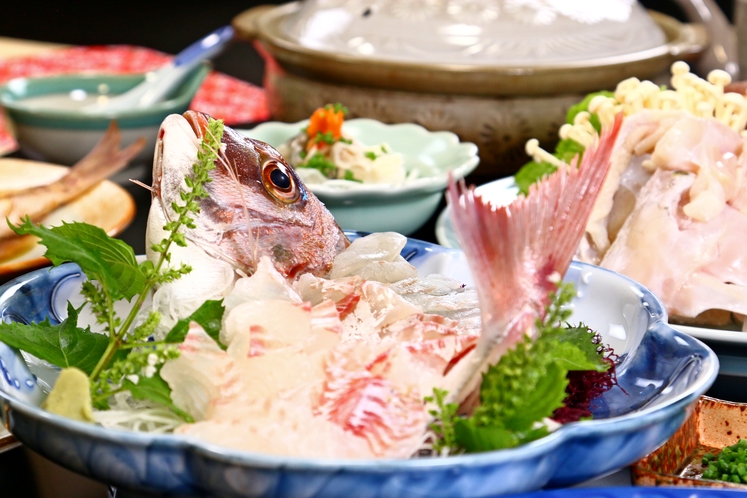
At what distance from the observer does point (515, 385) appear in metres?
0.57

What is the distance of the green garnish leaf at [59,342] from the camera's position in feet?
2.40

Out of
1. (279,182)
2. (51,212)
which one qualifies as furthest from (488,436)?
(51,212)

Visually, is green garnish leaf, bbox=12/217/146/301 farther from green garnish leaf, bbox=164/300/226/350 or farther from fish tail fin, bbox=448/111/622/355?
fish tail fin, bbox=448/111/622/355

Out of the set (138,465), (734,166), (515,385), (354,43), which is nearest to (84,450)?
(138,465)

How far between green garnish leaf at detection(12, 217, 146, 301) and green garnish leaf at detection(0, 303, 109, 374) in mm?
53

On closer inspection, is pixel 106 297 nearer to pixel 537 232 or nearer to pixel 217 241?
pixel 217 241

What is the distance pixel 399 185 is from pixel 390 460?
806 millimetres

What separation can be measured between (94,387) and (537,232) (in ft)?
1.27

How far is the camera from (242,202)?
796 mm

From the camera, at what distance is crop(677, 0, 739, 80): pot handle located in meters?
2.00

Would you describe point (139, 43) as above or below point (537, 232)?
below

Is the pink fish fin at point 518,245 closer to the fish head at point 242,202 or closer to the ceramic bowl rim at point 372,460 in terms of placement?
the ceramic bowl rim at point 372,460

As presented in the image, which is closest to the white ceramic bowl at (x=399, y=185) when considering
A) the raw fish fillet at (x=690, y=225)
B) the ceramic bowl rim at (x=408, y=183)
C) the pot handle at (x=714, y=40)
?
the ceramic bowl rim at (x=408, y=183)

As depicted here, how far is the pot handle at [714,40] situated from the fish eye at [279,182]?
1468mm
